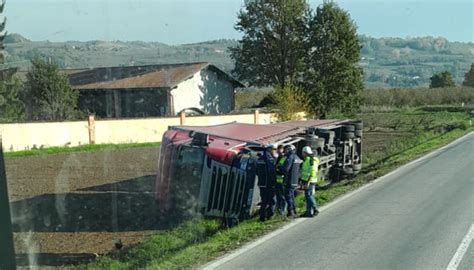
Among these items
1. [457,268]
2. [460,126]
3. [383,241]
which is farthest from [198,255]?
[460,126]

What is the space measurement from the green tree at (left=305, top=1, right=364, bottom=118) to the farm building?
285 inches

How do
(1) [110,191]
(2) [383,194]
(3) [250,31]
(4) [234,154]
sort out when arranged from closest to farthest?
(4) [234,154] → (2) [383,194] → (1) [110,191] → (3) [250,31]

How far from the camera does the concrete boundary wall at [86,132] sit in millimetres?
30250

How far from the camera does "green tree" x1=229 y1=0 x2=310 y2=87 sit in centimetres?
5153

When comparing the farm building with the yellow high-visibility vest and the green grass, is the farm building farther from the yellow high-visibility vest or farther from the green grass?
the yellow high-visibility vest

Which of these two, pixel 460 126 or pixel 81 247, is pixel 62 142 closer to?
pixel 81 247

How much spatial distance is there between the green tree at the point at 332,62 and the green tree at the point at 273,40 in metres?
1.08

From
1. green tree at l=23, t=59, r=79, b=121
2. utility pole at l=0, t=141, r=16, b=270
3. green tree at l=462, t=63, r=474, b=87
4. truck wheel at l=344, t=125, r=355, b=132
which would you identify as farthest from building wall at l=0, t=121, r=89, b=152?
green tree at l=462, t=63, r=474, b=87

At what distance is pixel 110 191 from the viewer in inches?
701

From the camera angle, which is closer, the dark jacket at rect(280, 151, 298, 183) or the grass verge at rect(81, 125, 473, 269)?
the grass verge at rect(81, 125, 473, 269)

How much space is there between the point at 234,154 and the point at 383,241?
164 inches

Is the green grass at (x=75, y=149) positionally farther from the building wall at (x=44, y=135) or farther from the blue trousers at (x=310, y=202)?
the blue trousers at (x=310, y=202)

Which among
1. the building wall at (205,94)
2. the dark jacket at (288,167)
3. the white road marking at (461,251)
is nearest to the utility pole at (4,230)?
the white road marking at (461,251)

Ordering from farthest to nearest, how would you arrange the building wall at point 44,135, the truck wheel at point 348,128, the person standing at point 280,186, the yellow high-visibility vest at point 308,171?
the building wall at point 44,135 < the truck wheel at point 348,128 < the yellow high-visibility vest at point 308,171 < the person standing at point 280,186
